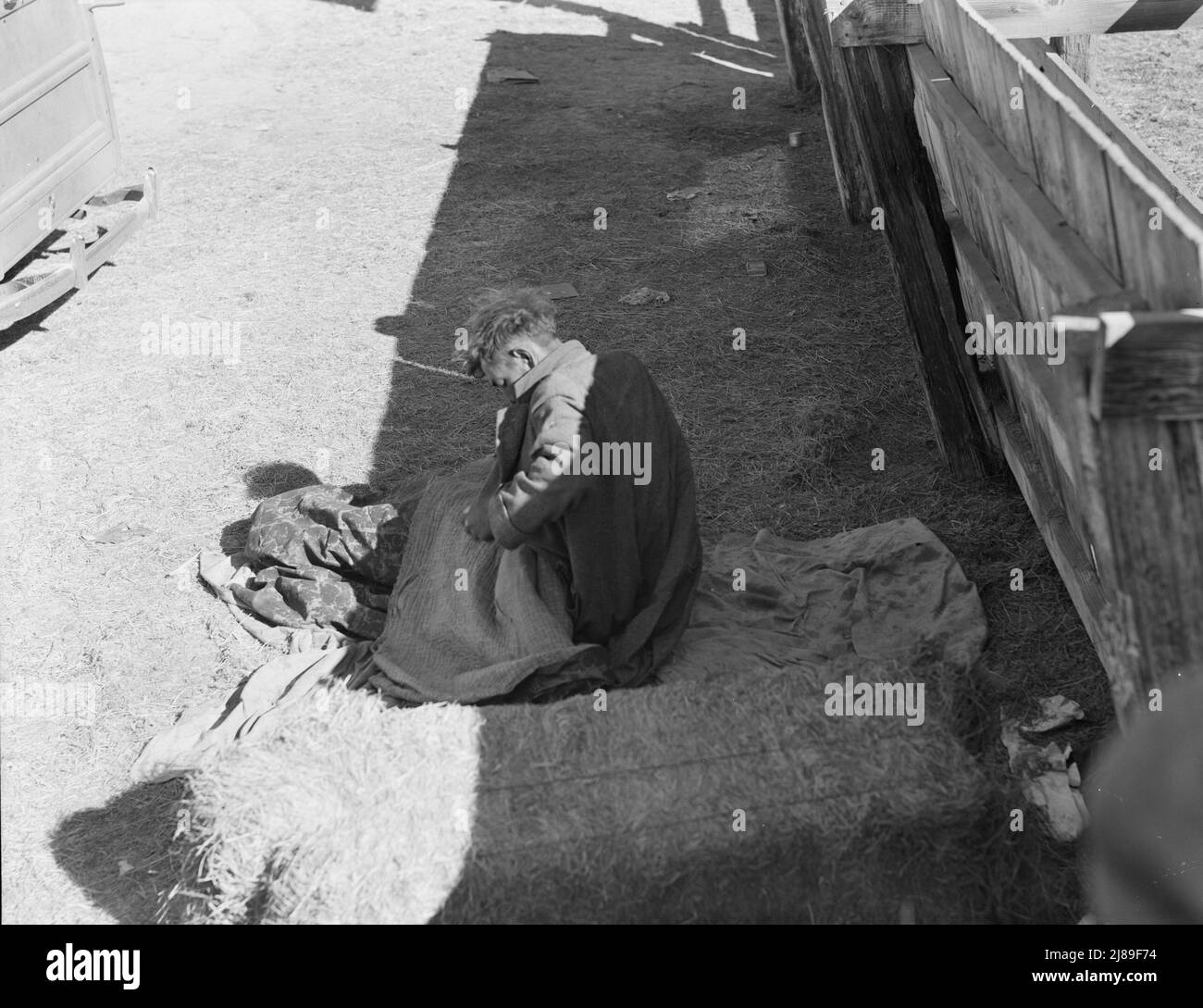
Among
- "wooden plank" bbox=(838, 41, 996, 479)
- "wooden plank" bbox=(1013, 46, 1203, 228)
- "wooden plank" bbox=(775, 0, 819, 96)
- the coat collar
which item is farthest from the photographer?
"wooden plank" bbox=(775, 0, 819, 96)

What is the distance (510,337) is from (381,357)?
3.18 m

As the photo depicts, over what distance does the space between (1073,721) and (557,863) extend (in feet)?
6.34

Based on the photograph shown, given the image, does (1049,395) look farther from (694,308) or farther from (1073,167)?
(694,308)

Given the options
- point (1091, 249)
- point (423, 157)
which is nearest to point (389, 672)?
point (1091, 249)

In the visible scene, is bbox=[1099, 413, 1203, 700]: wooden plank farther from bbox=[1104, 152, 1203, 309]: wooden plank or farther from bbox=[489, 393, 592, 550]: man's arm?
bbox=[489, 393, 592, 550]: man's arm

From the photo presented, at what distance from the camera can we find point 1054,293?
3.33 m

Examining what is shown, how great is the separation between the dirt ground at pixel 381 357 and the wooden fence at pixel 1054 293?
1.88 feet

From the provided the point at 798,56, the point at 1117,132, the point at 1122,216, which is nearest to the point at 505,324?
the point at 1122,216

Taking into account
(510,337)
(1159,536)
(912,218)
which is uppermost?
(1159,536)

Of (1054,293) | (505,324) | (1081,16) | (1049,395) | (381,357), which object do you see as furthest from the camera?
(381,357)

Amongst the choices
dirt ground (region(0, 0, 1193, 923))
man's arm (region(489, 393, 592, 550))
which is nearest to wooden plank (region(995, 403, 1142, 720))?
dirt ground (region(0, 0, 1193, 923))

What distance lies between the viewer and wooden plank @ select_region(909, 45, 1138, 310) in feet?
9.68

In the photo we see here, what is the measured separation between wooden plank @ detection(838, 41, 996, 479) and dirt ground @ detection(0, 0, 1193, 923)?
1.60 ft
